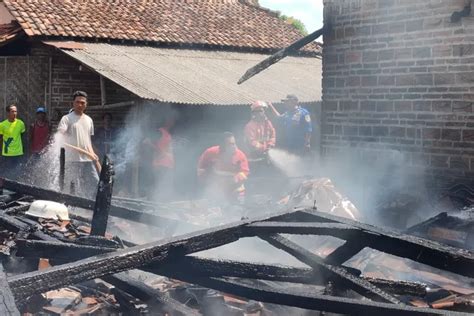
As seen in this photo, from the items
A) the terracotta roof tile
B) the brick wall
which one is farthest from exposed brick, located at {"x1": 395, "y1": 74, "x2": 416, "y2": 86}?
the terracotta roof tile

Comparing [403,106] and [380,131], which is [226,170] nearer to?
[380,131]

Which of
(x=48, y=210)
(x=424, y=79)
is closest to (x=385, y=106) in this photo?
(x=424, y=79)

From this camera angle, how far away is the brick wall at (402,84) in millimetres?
7199

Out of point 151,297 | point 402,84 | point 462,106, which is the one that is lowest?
point 151,297

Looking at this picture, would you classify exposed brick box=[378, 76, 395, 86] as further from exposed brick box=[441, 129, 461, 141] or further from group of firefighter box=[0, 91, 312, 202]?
group of firefighter box=[0, 91, 312, 202]

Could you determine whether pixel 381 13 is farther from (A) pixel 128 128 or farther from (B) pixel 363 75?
(A) pixel 128 128

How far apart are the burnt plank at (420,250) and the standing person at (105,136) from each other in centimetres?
1141

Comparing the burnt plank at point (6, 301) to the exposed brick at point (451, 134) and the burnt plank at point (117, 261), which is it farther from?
the exposed brick at point (451, 134)

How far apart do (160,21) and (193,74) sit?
4175mm

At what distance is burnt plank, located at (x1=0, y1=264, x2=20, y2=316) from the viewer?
7.12 ft

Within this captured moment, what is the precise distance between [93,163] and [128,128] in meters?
3.76

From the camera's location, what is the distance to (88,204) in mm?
5125

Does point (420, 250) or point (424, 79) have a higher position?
point (424, 79)

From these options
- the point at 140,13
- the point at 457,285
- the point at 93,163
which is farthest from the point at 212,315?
the point at 140,13
